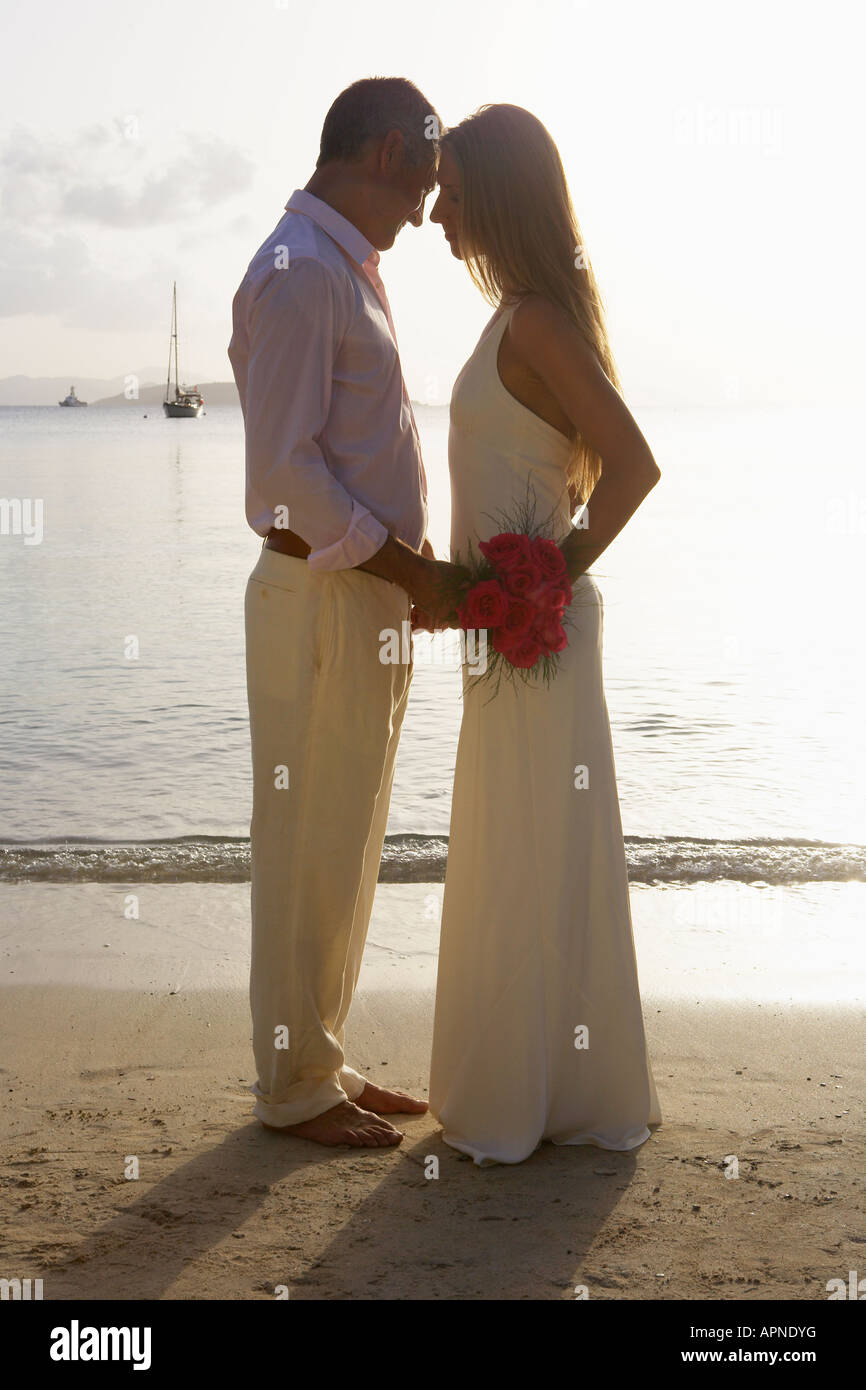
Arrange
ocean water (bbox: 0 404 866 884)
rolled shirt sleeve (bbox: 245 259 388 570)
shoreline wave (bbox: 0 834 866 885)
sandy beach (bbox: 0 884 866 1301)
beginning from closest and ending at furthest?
1. sandy beach (bbox: 0 884 866 1301)
2. rolled shirt sleeve (bbox: 245 259 388 570)
3. shoreline wave (bbox: 0 834 866 885)
4. ocean water (bbox: 0 404 866 884)

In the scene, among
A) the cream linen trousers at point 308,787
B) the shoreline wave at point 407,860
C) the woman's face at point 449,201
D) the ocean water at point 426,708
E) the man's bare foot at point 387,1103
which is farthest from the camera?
the ocean water at point 426,708

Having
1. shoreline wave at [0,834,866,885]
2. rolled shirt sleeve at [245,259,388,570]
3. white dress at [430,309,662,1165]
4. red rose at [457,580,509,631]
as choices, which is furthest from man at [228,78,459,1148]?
shoreline wave at [0,834,866,885]

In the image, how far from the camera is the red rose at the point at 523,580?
3225 millimetres

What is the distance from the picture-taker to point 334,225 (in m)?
3.36

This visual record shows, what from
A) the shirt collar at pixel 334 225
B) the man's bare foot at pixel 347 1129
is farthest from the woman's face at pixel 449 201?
the man's bare foot at pixel 347 1129

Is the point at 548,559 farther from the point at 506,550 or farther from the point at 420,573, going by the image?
the point at 420,573

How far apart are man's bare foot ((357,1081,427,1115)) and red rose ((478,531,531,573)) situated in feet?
5.12

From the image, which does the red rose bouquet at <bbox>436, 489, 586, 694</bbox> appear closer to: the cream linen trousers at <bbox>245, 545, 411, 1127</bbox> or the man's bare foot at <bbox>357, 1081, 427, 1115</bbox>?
the cream linen trousers at <bbox>245, 545, 411, 1127</bbox>

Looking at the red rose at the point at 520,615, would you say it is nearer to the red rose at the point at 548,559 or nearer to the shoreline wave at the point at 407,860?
the red rose at the point at 548,559

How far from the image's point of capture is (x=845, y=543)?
23609 mm

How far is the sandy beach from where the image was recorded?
2842mm

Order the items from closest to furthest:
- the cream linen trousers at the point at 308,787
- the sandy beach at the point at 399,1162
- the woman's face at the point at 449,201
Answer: the sandy beach at the point at 399,1162 < the woman's face at the point at 449,201 < the cream linen trousers at the point at 308,787
